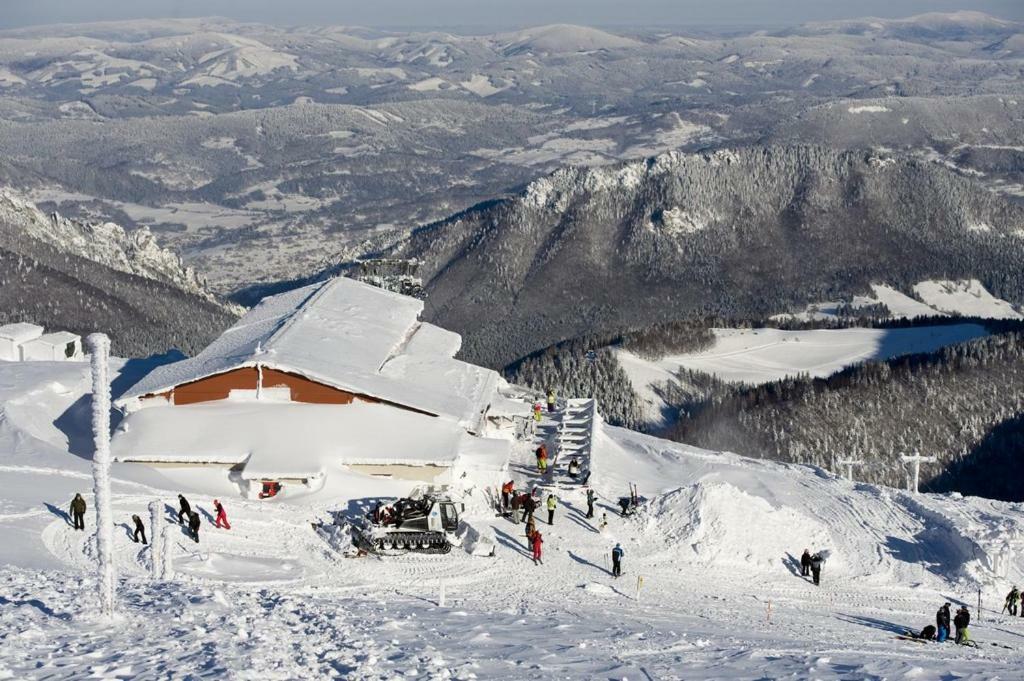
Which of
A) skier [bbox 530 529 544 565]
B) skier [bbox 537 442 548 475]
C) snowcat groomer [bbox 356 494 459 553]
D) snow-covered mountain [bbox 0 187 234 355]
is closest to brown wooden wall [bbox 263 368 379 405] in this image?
skier [bbox 537 442 548 475]

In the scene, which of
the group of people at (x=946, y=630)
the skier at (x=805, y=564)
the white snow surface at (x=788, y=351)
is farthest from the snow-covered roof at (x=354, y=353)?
the white snow surface at (x=788, y=351)

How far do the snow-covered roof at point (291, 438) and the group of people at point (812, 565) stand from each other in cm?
1269

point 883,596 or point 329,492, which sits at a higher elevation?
point 329,492

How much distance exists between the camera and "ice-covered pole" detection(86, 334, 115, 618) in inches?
983

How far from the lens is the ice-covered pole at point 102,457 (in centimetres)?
2497

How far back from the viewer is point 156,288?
175 metres

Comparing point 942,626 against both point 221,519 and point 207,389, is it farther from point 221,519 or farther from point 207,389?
point 207,389

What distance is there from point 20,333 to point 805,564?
62410mm

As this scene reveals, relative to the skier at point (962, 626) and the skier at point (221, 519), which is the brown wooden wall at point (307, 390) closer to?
the skier at point (221, 519)

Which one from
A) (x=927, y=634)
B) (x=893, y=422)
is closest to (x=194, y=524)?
(x=927, y=634)

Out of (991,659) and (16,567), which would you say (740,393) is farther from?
(16,567)

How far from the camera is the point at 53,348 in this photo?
8831cm

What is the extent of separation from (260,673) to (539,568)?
1725 cm

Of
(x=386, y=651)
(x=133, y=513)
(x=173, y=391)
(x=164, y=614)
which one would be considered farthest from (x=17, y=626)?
(x=173, y=391)
